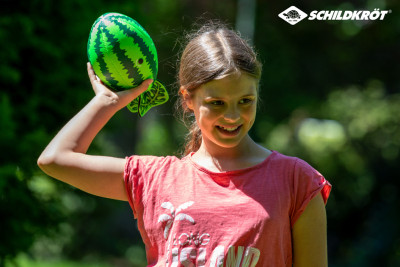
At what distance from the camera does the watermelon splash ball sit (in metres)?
2.90

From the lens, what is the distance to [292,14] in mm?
14695

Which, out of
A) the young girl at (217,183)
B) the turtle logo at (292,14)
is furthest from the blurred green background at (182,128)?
the young girl at (217,183)

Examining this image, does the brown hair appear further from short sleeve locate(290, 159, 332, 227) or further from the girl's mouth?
short sleeve locate(290, 159, 332, 227)

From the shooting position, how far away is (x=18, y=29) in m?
5.82

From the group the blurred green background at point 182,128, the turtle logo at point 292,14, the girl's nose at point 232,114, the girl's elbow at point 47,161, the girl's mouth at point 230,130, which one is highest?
the turtle logo at point 292,14

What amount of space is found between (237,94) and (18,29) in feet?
12.5

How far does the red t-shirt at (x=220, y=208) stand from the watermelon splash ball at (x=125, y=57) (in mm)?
435

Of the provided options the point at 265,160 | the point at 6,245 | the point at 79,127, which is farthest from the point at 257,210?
the point at 6,245

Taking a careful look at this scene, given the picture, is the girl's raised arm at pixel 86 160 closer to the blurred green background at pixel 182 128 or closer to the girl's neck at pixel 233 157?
the girl's neck at pixel 233 157

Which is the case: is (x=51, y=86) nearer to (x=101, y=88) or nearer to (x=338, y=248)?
(x=101, y=88)

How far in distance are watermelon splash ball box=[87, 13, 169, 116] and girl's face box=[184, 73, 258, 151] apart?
43 cm

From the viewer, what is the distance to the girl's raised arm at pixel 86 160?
2.61m

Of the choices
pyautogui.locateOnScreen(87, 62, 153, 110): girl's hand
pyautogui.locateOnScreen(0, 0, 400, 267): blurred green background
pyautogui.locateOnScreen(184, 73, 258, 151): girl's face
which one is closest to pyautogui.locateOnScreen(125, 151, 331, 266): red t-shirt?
pyautogui.locateOnScreen(184, 73, 258, 151): girl's face

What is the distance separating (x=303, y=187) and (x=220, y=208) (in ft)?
1.13
